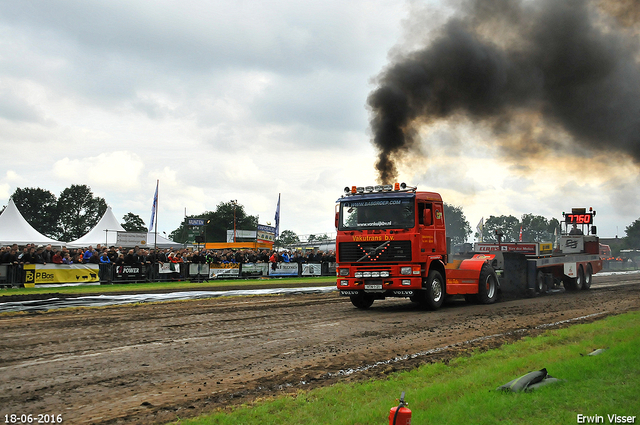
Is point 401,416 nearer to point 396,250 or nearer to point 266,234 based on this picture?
point 396,250

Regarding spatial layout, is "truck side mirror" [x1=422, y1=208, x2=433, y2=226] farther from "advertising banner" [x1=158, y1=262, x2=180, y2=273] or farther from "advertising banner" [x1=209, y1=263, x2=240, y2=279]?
"advertising banner" [x1=209, y1=263, x2=240, y2=279]

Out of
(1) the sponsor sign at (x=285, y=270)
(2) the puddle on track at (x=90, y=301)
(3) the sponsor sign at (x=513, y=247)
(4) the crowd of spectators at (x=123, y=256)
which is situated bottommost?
(2) the puddle on track at (x=90, y=301)

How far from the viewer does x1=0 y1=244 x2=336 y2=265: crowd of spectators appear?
70.4 ft

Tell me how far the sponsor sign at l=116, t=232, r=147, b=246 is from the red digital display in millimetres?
37262

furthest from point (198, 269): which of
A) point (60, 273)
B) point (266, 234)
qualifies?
point (266, 234)

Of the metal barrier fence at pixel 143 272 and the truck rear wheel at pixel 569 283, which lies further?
the truck rear wheel at pixel 569 283

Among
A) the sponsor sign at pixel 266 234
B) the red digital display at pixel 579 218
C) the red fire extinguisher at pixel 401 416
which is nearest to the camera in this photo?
the red fire extinguisher at pixel 401 416

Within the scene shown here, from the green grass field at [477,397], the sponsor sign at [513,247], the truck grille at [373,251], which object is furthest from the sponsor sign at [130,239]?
the green grass field at [477,397]

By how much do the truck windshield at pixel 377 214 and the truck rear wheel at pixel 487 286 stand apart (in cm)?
443

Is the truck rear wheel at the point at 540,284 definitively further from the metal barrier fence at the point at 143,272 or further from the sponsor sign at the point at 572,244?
→ the metal barrier fence at the point at 143,272

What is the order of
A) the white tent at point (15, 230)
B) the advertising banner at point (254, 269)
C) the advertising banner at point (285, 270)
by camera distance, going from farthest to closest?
the white tent at point (15, 230) < the advertising banner at point (285, 270) < the advertising banner at point (254, 269)

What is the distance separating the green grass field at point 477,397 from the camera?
A: 4758mm

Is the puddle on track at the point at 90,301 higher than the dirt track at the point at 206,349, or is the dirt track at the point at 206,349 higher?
the puddle on track at the point at 90,301

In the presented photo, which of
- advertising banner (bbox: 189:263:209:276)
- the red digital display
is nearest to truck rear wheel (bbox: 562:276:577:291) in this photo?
the red digital display
